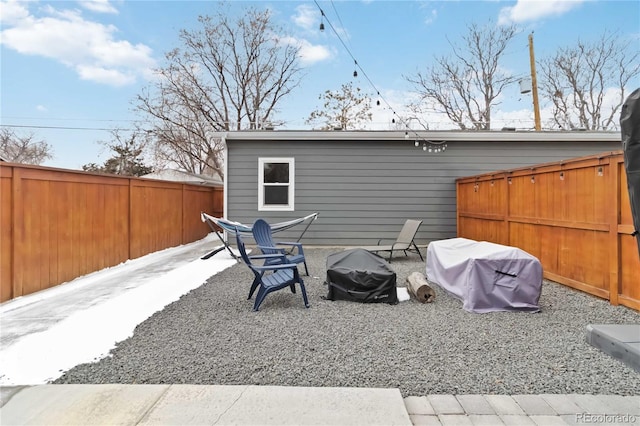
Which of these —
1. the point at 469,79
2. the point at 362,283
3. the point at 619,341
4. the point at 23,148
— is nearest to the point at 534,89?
the point at 469,79

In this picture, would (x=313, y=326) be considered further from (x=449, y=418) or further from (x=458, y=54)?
(x=458, y=54)

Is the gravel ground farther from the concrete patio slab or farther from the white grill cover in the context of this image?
the concrete patio slab

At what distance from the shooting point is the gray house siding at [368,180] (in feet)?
25.7

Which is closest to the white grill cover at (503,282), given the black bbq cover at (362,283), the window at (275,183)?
the black bbq cover at (362,283)

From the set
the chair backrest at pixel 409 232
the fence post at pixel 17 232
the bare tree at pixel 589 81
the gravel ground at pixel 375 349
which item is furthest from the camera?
the bare tree at pixel 589 81

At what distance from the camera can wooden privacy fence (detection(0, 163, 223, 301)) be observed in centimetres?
374

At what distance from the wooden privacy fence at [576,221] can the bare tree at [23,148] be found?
74.4ft

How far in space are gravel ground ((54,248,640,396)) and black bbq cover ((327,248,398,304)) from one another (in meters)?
0.11

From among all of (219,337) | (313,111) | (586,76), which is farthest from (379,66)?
(586,76)

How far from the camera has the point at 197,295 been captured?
409 cm

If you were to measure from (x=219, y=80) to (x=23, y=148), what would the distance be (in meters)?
11.6

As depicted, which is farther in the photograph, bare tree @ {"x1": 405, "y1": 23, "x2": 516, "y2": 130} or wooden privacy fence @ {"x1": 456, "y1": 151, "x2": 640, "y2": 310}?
bare tree @ {"x1": 405, "y1": 23, "x2": 516, "y2": 130}

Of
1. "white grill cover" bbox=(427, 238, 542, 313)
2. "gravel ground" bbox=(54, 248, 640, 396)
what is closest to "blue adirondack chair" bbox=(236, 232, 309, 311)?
"gravel ground" bbox=(54, 248, 640, 396)

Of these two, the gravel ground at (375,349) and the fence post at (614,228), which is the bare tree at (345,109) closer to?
the fence post at (614,228)
